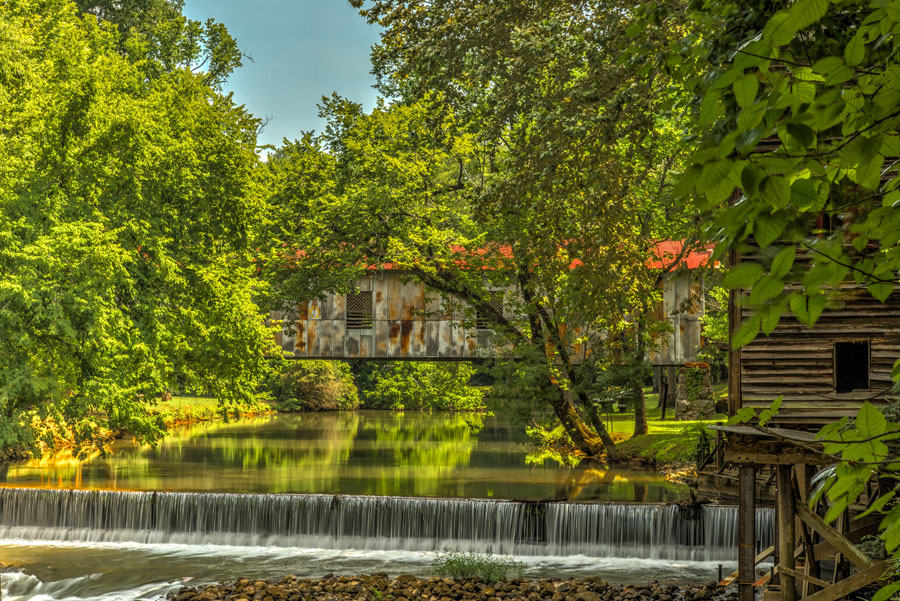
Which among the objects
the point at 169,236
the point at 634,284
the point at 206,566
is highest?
the point at 169,236

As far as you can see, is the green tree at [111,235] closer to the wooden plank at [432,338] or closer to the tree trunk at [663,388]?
the wooden plank at [432,338]

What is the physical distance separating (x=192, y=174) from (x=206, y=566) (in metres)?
11.8

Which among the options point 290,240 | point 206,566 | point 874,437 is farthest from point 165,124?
point 874,437

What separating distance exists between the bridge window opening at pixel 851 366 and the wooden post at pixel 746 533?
1876 millimetres

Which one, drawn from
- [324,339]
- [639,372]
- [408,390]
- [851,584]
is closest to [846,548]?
[851,584]

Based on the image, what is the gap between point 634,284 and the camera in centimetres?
1847

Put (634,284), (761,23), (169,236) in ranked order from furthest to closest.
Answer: (169,236)
(634,284)
(761,23)

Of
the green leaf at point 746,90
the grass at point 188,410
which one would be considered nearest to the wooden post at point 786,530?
the green leaf at point 746,90

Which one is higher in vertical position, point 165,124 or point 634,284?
point 165,124

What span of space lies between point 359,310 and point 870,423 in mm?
29857

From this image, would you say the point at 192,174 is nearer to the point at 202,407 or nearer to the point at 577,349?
the point at 577,349

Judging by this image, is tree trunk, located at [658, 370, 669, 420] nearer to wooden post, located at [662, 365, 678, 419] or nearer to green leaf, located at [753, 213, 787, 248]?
wooden post, located at [662, 365, 678, 419]

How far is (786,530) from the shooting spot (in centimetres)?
1193

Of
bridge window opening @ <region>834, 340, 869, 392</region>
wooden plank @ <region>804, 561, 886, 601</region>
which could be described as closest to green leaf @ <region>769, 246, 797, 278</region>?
wooden plank @ <region>804, 561, 886, 601</region>
